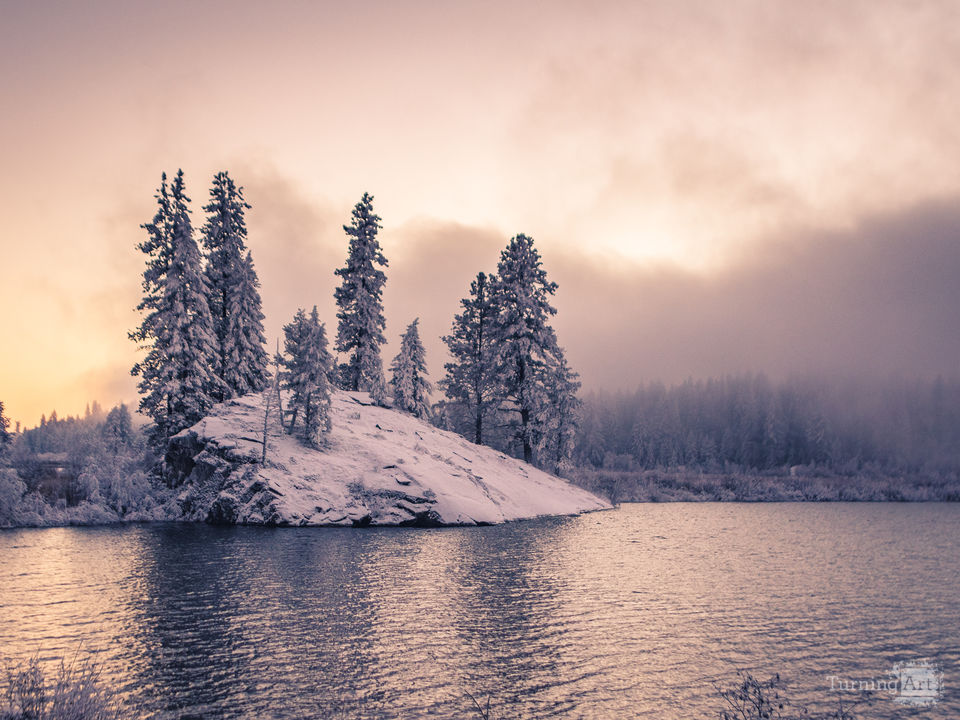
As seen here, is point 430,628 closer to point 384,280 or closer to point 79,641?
point 79,641

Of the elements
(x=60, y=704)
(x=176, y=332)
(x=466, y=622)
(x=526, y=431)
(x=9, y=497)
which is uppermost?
(x=176, y=332)

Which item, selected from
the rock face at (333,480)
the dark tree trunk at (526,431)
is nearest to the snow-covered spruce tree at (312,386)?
the rock face at (333,480)

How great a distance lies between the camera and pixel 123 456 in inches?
1535

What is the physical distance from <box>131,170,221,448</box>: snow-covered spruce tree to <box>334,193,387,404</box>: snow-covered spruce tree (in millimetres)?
14057

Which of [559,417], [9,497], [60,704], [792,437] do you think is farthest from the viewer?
[792,437]

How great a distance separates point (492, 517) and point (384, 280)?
28.0 metres

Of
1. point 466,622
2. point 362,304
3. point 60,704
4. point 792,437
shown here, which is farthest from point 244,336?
point 792,437

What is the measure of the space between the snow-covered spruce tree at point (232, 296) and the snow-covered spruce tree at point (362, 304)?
25.9 feet

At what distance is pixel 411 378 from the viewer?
5553cm

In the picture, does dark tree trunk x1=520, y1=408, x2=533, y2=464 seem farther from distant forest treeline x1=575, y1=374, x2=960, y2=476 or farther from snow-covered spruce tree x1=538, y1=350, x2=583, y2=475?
distant forest treeline x1=575, y1=374, x2=960, y2=476

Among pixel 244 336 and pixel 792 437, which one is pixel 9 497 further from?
pixel 792 437

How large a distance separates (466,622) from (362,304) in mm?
41838

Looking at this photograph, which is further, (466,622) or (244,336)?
(244,336)

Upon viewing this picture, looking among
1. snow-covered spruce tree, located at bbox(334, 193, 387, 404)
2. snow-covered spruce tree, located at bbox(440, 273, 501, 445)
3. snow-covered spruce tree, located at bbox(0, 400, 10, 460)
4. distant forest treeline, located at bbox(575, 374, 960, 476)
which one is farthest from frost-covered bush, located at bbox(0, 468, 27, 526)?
distant forest treeline, located at bbox(575, 374, 960, 476)
